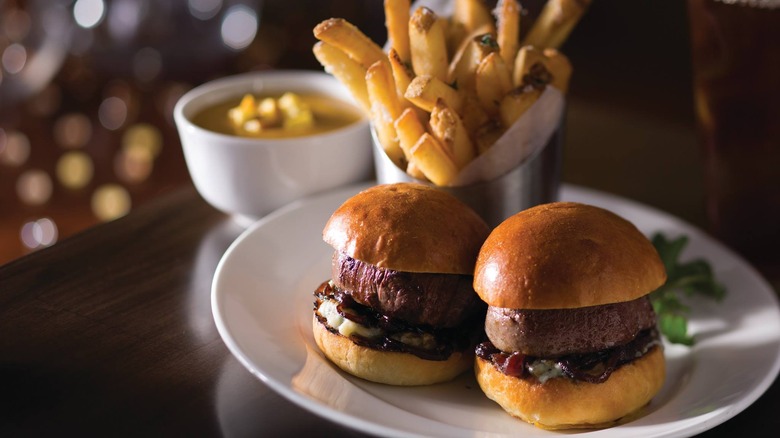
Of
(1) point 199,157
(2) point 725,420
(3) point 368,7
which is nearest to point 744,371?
(2) point 725,420

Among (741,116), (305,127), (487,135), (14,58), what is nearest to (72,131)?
(14,58)

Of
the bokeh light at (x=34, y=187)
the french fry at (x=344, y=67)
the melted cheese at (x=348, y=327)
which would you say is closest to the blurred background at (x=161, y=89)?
the bokeh light at (x=34, y=187)

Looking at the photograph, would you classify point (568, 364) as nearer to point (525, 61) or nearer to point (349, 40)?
point (525, 61)

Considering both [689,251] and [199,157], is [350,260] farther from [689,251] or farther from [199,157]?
[689,251]

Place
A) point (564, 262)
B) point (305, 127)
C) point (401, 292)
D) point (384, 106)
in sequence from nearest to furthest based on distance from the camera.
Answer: point (564, 262)
point (401, 292)
point (384, 106)
point (305, 127)

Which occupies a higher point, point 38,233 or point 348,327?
point 348,327

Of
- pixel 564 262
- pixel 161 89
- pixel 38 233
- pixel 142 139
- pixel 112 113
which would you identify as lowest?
pixel 38 233

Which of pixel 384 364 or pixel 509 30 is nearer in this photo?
pixel 384 364
